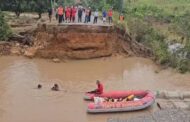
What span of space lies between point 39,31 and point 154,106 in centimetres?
1391

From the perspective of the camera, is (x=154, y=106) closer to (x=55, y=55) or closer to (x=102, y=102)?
(x=102, y=102)

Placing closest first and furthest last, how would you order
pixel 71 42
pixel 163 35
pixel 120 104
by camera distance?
pixel 120 104, pixel 71 42, pixel 163 35

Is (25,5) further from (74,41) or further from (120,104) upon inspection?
(120,104)

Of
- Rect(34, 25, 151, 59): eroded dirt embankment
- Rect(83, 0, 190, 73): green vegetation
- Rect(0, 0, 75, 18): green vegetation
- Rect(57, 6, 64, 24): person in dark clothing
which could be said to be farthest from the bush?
Rect(83, 0, 190, 73): green vegetation

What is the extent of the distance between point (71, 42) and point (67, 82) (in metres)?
5.69

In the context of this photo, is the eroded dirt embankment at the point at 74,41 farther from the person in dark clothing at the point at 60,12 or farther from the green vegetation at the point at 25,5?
the green vegetation at the point at 25,5

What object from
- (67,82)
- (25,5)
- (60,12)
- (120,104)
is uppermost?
(60,12)

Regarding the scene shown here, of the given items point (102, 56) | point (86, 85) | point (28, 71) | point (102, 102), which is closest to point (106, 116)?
point (102, 102)

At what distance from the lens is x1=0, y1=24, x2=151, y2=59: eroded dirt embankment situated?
3388 centimetres

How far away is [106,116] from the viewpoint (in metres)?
23.0

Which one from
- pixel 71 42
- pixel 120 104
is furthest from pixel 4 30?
pixel 120 104

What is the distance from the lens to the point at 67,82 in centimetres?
2925

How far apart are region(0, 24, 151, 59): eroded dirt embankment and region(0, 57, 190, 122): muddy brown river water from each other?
Result: 0.77 m

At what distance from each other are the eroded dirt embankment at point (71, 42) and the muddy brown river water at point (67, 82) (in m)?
0.77
